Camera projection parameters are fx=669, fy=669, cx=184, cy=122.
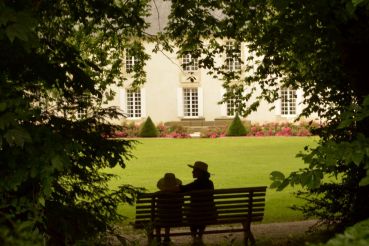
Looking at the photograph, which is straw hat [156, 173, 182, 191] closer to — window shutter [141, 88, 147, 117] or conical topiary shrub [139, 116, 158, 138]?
conical topiary shrub [139, 116, 158, 138]

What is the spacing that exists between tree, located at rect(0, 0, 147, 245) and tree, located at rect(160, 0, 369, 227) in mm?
1622

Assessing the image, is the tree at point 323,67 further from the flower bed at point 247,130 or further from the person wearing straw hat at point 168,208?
the flower bed at point 247,130

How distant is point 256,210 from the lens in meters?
8.12

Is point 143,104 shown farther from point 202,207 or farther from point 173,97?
point 202,207

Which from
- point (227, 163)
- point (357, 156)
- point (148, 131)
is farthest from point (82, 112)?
point (148, 131)

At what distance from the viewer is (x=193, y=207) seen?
7.65m

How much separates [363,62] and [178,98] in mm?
36395

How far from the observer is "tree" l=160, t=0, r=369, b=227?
4422 millimetres

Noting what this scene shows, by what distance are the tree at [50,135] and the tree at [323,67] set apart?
1.62 metres

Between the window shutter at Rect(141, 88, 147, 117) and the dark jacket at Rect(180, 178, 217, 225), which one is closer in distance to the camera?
the dark jacket at Rect(180, 178, 217, 225)

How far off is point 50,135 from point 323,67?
5262mm

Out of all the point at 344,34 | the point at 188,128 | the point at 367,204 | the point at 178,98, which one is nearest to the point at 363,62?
the point at 344,34

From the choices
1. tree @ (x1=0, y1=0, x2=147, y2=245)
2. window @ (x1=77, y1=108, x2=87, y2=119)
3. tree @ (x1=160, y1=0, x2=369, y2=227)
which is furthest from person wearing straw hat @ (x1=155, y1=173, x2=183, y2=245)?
tree @ (x1=160, y1=0, x2=369, y2=227)

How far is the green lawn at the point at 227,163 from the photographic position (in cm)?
1459
